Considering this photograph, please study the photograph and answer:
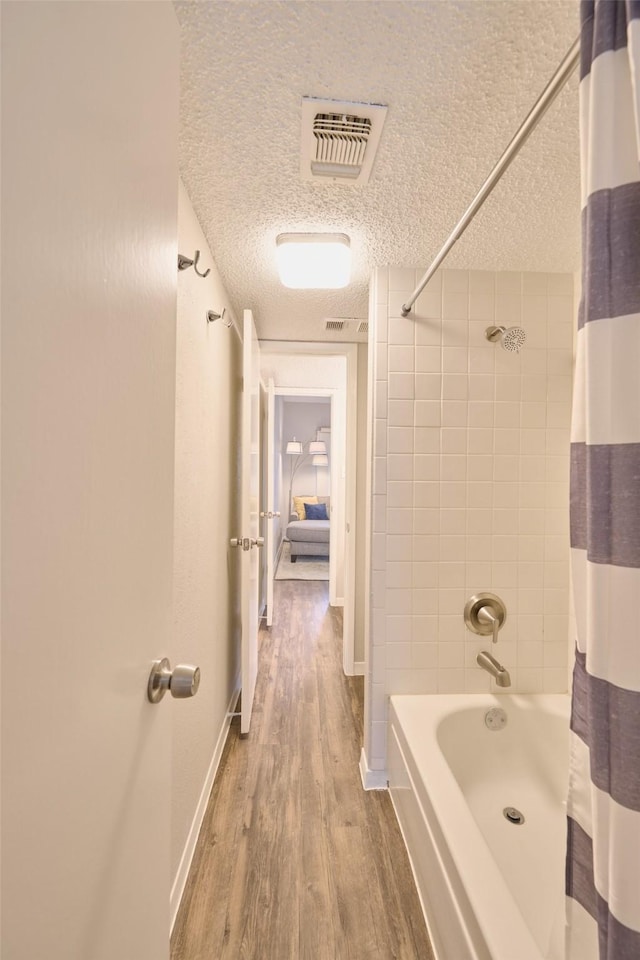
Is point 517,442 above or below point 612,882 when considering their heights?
above

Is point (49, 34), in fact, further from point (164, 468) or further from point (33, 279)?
point (164, 468)

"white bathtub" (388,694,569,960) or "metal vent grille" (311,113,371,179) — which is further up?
"metal vent grille" (311,113,371,179)

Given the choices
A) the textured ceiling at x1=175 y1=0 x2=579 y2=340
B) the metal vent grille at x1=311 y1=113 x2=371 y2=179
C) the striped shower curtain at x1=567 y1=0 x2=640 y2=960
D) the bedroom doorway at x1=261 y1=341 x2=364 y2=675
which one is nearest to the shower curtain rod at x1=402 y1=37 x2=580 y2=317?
the striped shower curtain at x1=567 y1=0 x2=640 y2=960

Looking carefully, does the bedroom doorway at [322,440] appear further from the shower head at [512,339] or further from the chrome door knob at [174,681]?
the chrome door knob at [174,681]

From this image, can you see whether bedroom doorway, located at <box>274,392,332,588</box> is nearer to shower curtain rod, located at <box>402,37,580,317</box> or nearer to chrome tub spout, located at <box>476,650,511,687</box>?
chrome tub spout, located at <box>476,650,511,687</box>

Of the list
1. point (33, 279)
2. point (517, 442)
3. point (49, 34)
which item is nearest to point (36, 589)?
point (33, 279)

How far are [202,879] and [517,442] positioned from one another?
1.90 metres

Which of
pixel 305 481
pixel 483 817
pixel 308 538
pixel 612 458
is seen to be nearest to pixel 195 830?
pixel 483 817

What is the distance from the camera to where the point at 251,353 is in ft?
6.51

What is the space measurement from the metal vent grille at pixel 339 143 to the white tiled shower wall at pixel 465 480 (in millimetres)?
622

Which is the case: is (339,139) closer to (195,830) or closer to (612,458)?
(612,458)

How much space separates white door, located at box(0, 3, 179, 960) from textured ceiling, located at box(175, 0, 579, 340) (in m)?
0.29

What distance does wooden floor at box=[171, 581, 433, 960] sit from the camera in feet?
3.59

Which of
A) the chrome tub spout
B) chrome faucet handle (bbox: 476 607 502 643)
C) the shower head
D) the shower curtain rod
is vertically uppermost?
the shower curtain rod
